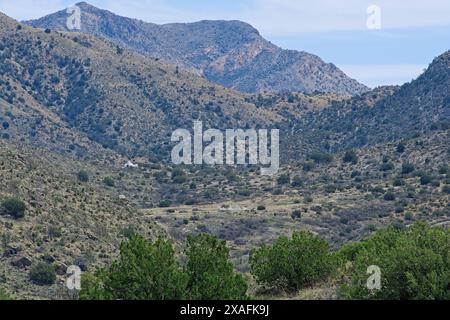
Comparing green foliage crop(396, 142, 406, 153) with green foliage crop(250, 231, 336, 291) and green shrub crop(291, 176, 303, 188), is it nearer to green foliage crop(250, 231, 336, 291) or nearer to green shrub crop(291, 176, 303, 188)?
green shrub crop(291, 176, 303, 188)

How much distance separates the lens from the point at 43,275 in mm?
44719

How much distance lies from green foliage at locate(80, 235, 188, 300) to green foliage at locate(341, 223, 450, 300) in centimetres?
533

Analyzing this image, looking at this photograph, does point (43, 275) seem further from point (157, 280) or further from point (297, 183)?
point (297, 183)

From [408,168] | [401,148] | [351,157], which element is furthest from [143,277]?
[351,157]

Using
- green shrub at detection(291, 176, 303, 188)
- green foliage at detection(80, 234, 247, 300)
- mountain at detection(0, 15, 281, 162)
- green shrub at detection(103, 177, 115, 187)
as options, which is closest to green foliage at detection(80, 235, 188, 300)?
green foliage at detection(80, 234, 247, 300)

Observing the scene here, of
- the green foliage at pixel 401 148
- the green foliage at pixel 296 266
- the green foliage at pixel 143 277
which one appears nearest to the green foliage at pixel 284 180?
the green foliage at pixel 401 148

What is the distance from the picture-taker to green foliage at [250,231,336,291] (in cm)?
2783

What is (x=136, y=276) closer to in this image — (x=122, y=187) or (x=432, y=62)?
(x=122, y=187)

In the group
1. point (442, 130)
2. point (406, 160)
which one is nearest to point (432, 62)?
point (442, 130)

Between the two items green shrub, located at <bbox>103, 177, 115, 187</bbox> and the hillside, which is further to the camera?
green shrub, located at <bbox>103, 177, 115, 187</bbox>

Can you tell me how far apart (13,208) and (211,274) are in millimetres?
33795

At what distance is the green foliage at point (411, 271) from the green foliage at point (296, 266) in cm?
324

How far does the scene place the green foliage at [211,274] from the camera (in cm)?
2258

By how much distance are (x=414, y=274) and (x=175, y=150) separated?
128m
